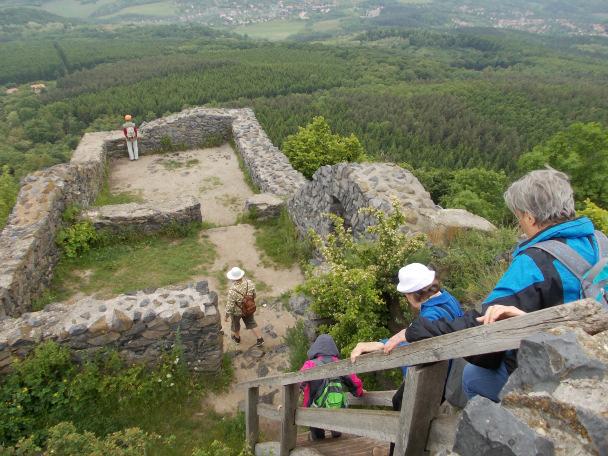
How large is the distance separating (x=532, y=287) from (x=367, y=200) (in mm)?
4899

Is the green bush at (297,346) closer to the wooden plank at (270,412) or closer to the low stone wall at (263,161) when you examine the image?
the wooden plank at (270,412)

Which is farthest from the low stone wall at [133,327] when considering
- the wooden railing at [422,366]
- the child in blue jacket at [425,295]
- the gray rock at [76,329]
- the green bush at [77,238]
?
the child in blue jacket at [425,295]

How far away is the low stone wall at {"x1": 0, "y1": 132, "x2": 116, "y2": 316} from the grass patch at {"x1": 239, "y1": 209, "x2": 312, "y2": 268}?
3621 millimetres

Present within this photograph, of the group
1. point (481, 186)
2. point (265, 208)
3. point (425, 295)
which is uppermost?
point (425, 295)

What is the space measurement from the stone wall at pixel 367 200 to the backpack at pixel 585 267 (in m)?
3.64

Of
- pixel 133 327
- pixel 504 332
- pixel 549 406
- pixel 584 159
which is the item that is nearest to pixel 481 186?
pixel 584 159

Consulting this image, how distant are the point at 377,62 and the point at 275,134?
59.9m

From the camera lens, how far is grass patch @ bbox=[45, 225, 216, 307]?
7.47m

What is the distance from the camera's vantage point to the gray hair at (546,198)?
7.20 feet

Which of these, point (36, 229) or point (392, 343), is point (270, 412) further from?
point (36, 229)

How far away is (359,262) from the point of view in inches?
200

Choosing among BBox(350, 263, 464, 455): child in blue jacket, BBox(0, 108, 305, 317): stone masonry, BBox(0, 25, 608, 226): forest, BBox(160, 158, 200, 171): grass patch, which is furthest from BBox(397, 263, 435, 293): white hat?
BBox(0, 25, 608, 226): forest

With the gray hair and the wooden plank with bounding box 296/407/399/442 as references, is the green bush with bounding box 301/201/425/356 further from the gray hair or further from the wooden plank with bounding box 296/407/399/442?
the gray hair

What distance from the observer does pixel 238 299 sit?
5973 mm
